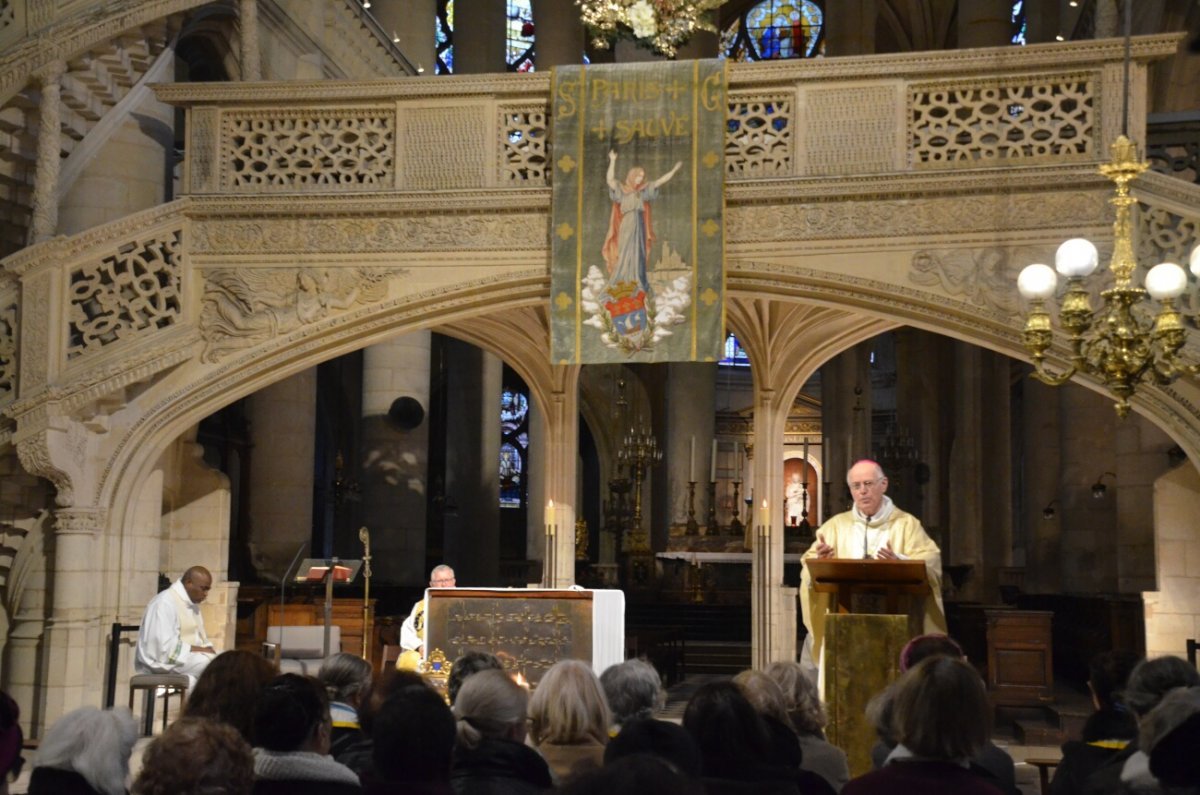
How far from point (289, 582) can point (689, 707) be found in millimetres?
12508

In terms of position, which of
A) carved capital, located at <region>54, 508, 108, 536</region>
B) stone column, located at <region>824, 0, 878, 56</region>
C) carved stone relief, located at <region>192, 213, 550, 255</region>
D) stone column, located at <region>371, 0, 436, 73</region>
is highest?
stone column, located at <region>824, 0, 878, 56</region>

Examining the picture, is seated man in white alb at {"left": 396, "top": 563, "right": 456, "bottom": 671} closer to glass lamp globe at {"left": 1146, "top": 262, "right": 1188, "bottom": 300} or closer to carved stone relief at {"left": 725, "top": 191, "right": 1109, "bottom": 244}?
carved stone relief at {"left": 725, "top": 191, "right": 1109, "bottom": 244}

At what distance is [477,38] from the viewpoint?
23.0 m

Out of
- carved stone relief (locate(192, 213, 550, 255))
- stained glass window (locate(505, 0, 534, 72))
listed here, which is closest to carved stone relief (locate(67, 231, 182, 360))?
carved stone relief (locate(192, 213, 550, 255))

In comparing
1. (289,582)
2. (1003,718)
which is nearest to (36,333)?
(289,582)

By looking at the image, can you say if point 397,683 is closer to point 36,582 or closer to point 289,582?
point 36,582

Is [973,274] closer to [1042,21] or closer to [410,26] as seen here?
[410,26]

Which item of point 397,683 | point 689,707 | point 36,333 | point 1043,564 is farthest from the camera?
point 1043,564

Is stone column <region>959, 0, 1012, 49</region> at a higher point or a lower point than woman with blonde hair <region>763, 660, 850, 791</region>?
higher

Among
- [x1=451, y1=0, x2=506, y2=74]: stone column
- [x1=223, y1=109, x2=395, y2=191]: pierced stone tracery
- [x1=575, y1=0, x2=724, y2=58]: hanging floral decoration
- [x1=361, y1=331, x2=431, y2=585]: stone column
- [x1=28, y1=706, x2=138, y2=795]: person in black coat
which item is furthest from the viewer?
[x1=451, y1=0, x2=506, y2=74]: stone column

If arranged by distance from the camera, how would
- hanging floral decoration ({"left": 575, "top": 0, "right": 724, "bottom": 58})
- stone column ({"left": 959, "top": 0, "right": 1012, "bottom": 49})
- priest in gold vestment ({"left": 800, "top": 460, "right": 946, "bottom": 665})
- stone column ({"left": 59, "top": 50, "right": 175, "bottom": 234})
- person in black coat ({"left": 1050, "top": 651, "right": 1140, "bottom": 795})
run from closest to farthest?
person in black coat ({"left": 1050, "top": 651, "right": 1140, "bottom": 795})
priest in gold vestment ({"left": 800, "top": 460, "right": 946, "bottom": 665})
hanging floral decoration ({"left": 575, "top": 0, "right": 724, "bottom": 58})
stone column ({"left": 59, "top": 50, "right": 175, "bottom": 234})
stone column ({"left": 959, "top": 0, "right": 1012, "bottom": 49})

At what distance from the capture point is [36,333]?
11648 mm

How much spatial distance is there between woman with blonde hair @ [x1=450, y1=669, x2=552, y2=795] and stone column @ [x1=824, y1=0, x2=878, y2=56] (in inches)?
885

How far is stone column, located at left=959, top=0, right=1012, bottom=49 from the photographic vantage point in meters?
20.9
